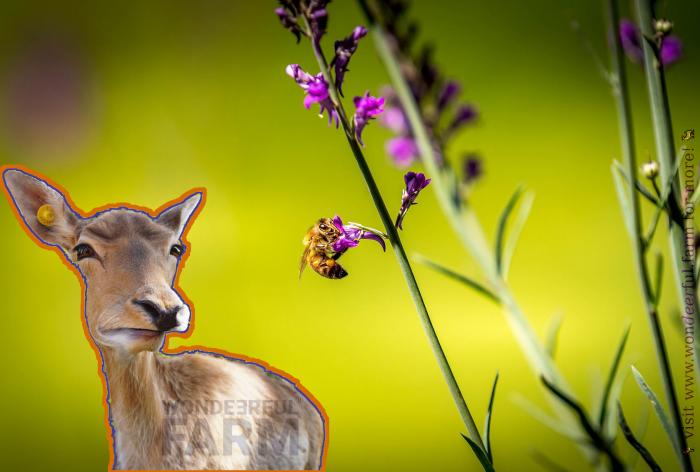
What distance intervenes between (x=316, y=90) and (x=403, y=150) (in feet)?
0.37

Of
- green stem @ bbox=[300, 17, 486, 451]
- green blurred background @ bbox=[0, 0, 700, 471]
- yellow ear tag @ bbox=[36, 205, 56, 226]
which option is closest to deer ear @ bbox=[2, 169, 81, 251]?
yellow ear tag @ bbox=[36, 205, 56, 226]

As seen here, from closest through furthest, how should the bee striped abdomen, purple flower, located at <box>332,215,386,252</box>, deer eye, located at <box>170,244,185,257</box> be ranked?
purple flower, located at <box>332,215,386,252</box> < the bee striped abdomen < deer eye, located at <box>170,244,185,257</box>

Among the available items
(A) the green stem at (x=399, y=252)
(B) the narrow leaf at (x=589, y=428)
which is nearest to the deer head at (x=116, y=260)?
(A) the green stem at (x=399, y=252)

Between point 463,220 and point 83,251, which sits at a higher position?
point 83,251

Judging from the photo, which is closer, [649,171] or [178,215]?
[649,171]

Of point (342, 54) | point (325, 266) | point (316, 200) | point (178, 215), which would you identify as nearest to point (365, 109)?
point (342, 54)

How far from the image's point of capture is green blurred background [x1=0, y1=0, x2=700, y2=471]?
5.03 feet

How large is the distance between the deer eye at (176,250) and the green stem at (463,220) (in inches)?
37.2

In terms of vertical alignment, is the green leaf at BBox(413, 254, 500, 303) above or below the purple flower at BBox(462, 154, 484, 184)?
below

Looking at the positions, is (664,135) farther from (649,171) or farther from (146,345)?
(146,345)

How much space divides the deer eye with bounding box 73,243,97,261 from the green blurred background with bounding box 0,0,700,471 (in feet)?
1.51

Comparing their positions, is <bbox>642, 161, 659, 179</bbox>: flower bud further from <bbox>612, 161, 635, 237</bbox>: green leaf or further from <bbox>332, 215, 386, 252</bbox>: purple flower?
<bbox>332, 215, 386, 252</bbox>: purple flower

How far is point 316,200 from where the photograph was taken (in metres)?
1.60

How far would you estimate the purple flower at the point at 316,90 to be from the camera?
1.38 ft
